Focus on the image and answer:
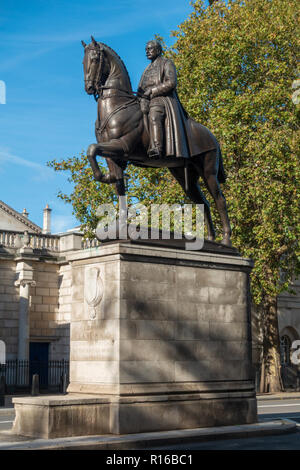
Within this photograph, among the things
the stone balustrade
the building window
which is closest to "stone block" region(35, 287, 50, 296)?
the stone balustrade

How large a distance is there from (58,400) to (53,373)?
23017 millimetres

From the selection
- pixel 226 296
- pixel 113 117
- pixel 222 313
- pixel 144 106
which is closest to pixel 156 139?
pixel 144 106

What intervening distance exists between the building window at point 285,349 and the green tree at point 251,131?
362 inches

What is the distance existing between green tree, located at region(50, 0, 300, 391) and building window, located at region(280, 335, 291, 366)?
30.1ft

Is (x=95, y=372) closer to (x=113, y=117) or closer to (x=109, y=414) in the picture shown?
(x=109, y=414)

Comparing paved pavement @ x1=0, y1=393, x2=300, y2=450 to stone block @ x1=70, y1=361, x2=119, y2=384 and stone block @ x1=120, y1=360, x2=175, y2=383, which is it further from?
stone block @ x1=70, y1=361, x2=119, y2=384

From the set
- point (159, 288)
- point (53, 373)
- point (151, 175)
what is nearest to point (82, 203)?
point (151, 175)

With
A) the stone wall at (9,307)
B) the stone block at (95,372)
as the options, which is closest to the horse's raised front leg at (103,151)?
the stone block at (95,372)

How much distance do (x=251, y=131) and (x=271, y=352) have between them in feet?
34.1

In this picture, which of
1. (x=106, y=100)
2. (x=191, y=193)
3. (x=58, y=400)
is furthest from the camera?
(x=191, y=193)

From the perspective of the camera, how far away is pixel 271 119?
29.1 meters

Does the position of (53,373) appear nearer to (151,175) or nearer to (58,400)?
(151,175)

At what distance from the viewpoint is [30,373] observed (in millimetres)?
32031

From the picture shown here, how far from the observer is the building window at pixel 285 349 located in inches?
1583
